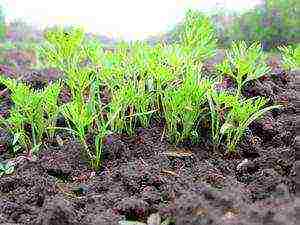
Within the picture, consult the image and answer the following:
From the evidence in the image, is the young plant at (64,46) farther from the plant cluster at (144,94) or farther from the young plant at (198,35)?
the young plant at (198,35)

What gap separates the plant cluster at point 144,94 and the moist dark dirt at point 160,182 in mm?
92

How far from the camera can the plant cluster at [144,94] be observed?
8.21 feet

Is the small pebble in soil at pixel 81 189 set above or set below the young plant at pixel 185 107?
below

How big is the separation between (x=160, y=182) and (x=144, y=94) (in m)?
0.55

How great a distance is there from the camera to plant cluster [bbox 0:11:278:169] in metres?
2.50

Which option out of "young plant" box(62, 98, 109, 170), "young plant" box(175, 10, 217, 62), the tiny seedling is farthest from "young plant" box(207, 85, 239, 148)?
the tiny seedling

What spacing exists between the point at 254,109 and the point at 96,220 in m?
0.89

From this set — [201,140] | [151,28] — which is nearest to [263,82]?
[201,140]

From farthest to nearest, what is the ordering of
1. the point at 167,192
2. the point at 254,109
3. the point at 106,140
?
the point at 106,140 → the point at 254,109 → the point at 167,192

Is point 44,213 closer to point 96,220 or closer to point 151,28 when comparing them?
point 96,220

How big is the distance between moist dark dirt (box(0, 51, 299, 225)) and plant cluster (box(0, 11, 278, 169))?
0.09 meters

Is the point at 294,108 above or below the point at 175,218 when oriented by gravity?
above

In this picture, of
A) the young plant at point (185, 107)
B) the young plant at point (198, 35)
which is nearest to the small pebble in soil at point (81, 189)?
the young plant at point (185, 107)

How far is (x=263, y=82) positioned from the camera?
328 centimetres
